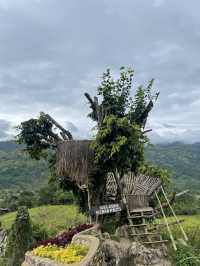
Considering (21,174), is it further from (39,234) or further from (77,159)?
(77,159)

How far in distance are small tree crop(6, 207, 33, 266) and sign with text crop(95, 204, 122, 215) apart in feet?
16.3

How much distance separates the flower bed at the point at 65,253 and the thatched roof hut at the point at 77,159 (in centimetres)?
404

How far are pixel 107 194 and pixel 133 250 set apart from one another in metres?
3.47

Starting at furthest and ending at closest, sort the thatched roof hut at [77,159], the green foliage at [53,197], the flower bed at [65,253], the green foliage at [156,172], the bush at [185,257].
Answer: the green foliage at [53,197] → the green foliage at [156,172] → the thatched roof hut at [77,159] → the bush at [185,257] → the flower bed at [65,253]

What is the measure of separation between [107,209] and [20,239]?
18.9ft

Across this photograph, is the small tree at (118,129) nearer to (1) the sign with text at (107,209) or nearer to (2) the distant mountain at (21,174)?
(1) the sign with text at (107,209)

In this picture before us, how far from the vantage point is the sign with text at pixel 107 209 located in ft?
53.2

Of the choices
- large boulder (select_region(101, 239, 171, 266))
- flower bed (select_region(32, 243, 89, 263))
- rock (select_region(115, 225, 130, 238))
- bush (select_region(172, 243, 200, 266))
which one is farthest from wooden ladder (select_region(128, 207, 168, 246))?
flower bed (select_region(32, 243, 89, 263))

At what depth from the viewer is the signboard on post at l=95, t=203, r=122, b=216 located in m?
16.2

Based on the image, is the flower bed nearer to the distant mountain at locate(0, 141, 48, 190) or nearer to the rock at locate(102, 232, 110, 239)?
the rock at locate(102, 232, 110, 239)

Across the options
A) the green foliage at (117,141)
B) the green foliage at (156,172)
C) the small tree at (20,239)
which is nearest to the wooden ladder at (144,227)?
the green foliage at (156,172)

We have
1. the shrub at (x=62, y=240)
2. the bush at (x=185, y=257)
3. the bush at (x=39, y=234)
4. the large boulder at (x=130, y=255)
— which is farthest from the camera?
the bush at (x=39, y=234)

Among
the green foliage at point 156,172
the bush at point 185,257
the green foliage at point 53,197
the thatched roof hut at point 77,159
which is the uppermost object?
the thatched roof hut at point 77,159

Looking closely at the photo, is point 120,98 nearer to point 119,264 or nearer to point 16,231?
point 119,264
